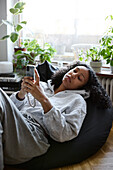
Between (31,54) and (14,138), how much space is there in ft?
6.32

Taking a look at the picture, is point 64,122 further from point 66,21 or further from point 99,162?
point 66,21

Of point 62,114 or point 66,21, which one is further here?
point 66,21

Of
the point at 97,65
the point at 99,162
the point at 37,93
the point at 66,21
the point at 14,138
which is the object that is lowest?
the point at 99,162

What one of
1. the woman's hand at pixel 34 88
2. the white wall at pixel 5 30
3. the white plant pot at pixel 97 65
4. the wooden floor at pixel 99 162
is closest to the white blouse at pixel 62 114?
→ the woman's hand at pixel 34 88

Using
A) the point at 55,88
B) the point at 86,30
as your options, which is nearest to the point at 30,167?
the point at 55,88

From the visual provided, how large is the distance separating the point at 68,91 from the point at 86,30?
155cm

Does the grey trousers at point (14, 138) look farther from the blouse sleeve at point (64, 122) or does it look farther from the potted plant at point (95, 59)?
the potted plant at point (95, 59)

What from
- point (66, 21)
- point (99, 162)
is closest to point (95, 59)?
point (66, 21)

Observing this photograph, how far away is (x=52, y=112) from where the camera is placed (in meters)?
1.53

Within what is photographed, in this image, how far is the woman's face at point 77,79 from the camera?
1.96 meters

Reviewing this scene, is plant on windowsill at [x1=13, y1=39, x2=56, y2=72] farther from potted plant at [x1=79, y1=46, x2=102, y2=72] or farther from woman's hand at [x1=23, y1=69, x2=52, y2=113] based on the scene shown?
woman's hand at [x1=23, y1=69, x2=52, y2=113]

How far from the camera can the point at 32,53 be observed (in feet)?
10.5

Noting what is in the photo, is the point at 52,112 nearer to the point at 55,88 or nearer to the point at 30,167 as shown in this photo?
the point at 30,167

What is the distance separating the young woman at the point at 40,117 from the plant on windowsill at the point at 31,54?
1037mm
